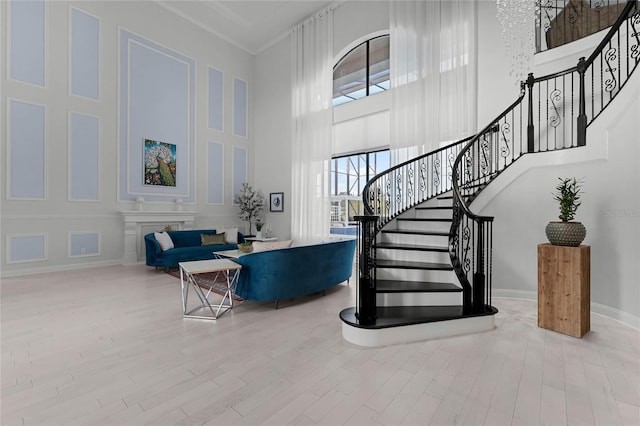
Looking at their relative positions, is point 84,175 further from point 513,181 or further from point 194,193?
point 513,181

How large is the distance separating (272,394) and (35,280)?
585 cm

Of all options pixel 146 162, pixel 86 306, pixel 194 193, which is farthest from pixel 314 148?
pixel 86 306

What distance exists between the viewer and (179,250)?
21.6 feet

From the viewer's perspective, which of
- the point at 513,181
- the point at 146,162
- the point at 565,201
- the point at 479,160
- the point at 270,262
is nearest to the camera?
the point at 565,201

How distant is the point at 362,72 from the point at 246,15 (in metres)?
3.57

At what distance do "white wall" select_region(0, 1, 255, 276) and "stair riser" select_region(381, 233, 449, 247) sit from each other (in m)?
5.99

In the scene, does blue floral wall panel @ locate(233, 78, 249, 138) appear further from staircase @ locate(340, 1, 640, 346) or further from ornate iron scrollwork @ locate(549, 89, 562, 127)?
ornate iron scrollwork @ locate(549, 89, 562, 127)

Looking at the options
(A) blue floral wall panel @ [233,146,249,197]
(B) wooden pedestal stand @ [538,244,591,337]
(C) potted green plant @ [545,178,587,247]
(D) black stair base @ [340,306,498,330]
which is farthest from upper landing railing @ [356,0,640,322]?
(A) blue floral wall panel @ [233,146,249,197]

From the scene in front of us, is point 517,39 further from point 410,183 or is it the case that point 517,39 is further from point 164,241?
point 164,241

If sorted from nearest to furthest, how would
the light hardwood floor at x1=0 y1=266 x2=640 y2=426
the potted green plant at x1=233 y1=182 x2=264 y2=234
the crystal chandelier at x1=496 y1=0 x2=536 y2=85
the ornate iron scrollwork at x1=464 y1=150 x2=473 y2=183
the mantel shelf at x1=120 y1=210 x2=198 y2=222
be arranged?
the light hardwood floor at x1=0 y1=266 x2=640 y2=426, the crystal chandelier at x1=496 y1=0 x2=536 y2=85, the ornate iron scrollwork at x1=464 y1=150 x2=473 y2=183, the mantel shelf at x1=120 y1=210 x2=198 y2=222, the potted green plant at x1=233 y1=182 x2=264 y2=234

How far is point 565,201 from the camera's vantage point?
11.2 feet

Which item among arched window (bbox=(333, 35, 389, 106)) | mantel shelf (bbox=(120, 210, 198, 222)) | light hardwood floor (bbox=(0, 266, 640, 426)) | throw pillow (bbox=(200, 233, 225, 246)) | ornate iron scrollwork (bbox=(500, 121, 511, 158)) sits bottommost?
light hardwood floor (bbox=(0, 266, 640, 426))

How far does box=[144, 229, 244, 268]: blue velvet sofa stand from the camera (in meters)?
6.43

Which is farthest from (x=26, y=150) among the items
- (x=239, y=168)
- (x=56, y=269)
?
(x=239, y=168)
